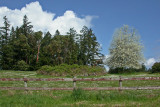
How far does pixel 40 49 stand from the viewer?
69.6 metres

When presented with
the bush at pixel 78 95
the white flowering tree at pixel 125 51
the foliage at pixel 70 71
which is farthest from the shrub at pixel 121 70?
the bush at pixel 78 95

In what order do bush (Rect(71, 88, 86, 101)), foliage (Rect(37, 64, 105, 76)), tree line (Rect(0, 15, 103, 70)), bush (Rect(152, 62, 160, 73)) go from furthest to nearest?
tree line (Rect(0, 15, 103, 70))
bush (Rect(152, 62, 160, 73))
foliage (Rect(37, 64, 105, 76))
bush (Rect(71, 88, 86, 101))

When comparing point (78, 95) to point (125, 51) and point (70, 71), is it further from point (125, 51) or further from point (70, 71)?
point (125, 51)

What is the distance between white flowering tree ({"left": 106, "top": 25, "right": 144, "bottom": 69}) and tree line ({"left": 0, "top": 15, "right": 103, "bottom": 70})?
2188 cm

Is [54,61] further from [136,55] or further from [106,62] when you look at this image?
[136,55]

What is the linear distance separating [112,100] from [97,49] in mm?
62331

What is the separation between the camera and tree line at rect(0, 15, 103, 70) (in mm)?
62188

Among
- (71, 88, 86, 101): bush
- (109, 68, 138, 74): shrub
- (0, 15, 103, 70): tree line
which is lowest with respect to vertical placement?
(71, 88, 86, 101): bush

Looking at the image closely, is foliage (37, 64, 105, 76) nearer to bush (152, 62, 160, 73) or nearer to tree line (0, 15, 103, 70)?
bush (152, 62, 160, 73)

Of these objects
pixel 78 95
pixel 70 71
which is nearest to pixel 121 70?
pixel 70 71

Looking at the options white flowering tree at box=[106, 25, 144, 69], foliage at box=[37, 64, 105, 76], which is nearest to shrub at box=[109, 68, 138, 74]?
white flowering tree at box=[106, 25, 144, 69]

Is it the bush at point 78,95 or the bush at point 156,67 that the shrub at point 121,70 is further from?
the bush at point 78,95

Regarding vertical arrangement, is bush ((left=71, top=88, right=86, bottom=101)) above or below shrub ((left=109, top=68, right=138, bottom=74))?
below

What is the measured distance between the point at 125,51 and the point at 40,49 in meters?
39.7
